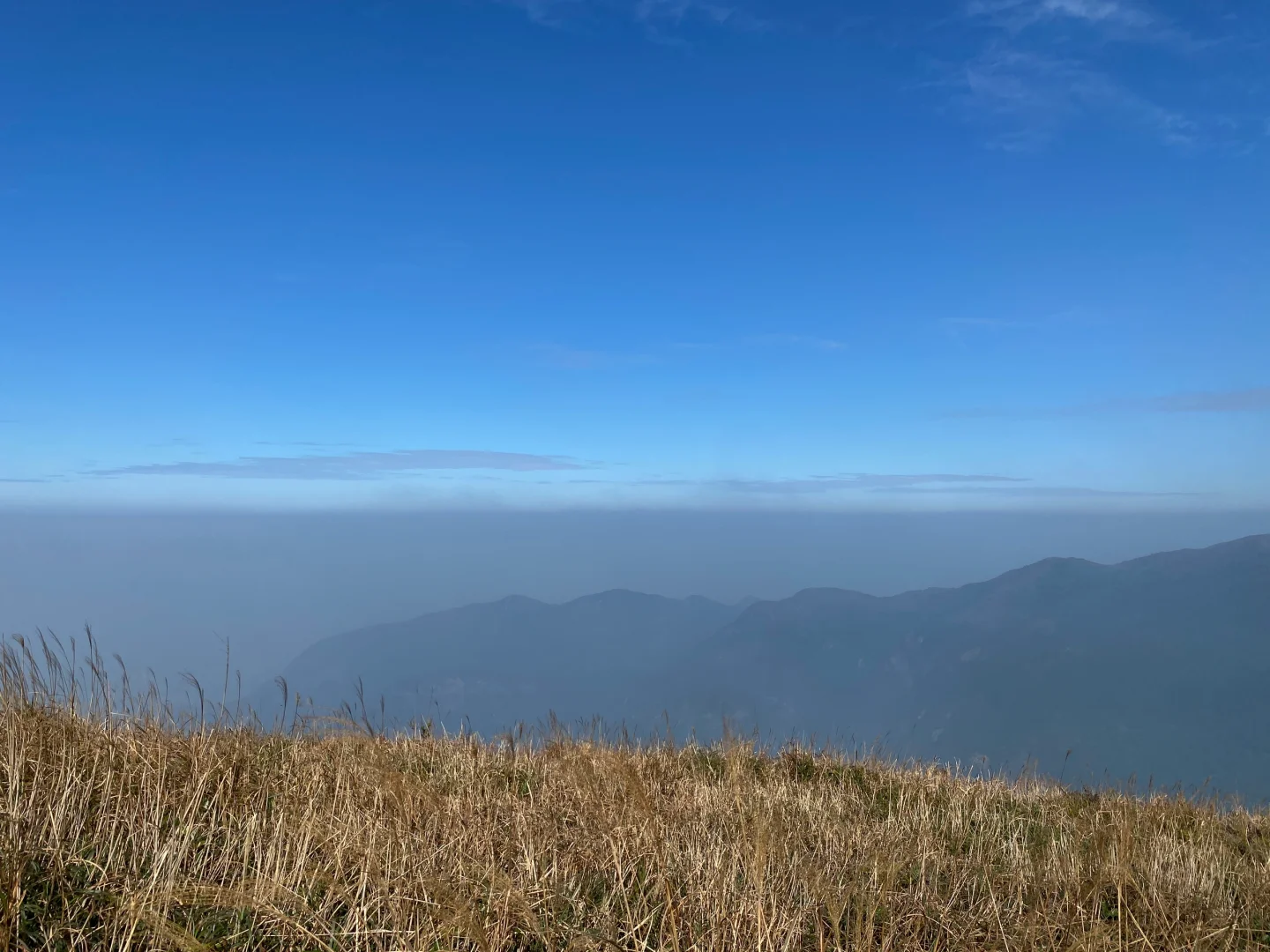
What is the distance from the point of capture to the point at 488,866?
4.68m

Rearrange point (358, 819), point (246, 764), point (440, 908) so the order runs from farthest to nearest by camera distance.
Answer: point (246, 764) < point (358, 819) < point (440, 908)

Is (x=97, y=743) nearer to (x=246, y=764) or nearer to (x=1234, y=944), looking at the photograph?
(x=246, y=764)

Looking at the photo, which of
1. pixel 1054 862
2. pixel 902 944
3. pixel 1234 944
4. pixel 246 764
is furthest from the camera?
pixel 246 764

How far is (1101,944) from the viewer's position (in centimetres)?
428

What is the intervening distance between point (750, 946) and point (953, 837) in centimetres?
499

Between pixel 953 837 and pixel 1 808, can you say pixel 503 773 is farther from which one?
pixel 1 808

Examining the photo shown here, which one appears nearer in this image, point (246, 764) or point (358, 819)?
point (358, 819)

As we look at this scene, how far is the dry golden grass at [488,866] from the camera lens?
391cm

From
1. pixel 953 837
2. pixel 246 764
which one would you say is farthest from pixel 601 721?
pixel 246 764

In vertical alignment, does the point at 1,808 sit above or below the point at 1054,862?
above

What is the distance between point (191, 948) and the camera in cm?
346

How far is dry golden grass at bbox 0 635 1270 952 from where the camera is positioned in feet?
12.8

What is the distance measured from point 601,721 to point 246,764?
6344 mm

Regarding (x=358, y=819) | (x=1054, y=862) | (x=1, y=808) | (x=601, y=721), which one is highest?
(x=1, y=808)
